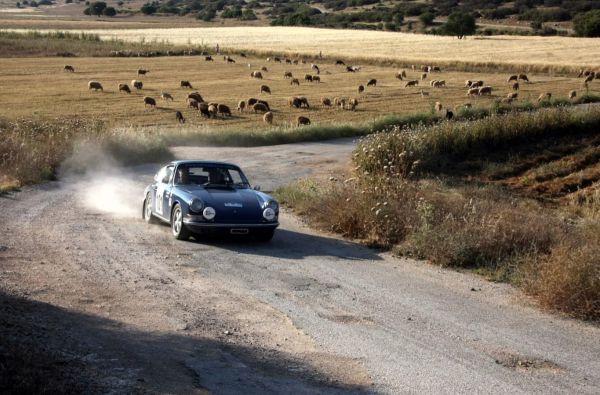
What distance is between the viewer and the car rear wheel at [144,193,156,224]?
57.7ft

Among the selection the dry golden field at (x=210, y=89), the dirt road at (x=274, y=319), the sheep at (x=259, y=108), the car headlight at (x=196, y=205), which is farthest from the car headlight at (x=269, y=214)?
the sheep at (x=259, y=108)

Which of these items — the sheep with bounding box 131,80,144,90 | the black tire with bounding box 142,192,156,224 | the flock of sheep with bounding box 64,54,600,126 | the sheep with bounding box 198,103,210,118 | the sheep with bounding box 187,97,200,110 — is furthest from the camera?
the sheep with bounding box 131,80,144,90

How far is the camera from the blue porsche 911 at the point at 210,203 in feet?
50.1

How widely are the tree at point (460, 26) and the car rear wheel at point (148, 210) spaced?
107 m

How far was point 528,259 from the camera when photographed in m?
13.3

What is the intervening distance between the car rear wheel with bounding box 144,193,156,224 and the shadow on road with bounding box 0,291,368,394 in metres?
7.39

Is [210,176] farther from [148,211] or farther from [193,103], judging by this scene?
[193,103]

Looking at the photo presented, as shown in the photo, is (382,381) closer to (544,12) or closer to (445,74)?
(445,74)

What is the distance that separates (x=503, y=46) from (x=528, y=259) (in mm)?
85401

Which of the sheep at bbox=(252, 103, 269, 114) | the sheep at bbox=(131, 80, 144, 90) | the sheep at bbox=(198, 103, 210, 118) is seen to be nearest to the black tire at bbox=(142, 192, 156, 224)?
the sheep at bbox=(198, 103, 210, 118)

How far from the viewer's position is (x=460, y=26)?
12100cm

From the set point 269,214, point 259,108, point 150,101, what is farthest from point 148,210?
point 150,101

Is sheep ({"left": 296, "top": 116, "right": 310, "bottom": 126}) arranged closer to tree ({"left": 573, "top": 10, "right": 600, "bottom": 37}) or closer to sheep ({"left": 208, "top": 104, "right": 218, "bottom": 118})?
sheep ({"left": 208, "top": 104, "right": 218, "bottom": 118})

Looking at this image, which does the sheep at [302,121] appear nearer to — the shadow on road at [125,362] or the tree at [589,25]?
the shadow on road at [125,362]
